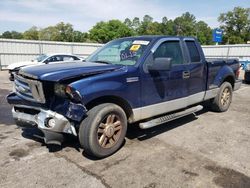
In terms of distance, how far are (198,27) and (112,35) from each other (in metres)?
37.5

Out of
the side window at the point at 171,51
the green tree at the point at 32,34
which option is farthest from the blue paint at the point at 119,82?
the green tree at the point at 32,34

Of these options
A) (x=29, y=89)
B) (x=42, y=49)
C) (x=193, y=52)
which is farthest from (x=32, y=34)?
(x=29, y=89)

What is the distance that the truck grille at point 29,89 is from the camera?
3586 mm

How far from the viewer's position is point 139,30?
95.2 m

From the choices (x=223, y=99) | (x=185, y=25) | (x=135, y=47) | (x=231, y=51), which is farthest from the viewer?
(x=185, y=25)

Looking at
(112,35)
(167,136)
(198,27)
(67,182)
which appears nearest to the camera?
(67,182)

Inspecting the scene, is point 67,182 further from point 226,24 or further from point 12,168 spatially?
point 226,24

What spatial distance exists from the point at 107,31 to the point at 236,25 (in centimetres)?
3589

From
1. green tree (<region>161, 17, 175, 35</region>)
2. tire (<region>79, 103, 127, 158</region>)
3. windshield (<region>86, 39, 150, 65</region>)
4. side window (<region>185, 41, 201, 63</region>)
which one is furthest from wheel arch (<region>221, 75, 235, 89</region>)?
green tree (<region>161, 17, 175, 35</region>)

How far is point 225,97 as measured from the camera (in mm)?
6695

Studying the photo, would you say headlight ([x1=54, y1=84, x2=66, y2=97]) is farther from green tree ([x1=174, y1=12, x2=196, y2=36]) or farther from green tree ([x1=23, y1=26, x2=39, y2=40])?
green tree ([x1=23, y1=26, x2=39, y2=40])

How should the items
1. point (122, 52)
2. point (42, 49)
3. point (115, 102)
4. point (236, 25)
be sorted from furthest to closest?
point (236, 25), point (42, 49), point (122, 52), point (115, 102)

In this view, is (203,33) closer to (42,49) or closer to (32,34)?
(32,34)

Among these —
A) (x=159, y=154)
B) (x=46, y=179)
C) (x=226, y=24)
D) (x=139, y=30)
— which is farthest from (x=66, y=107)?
(x=139, y=30)
